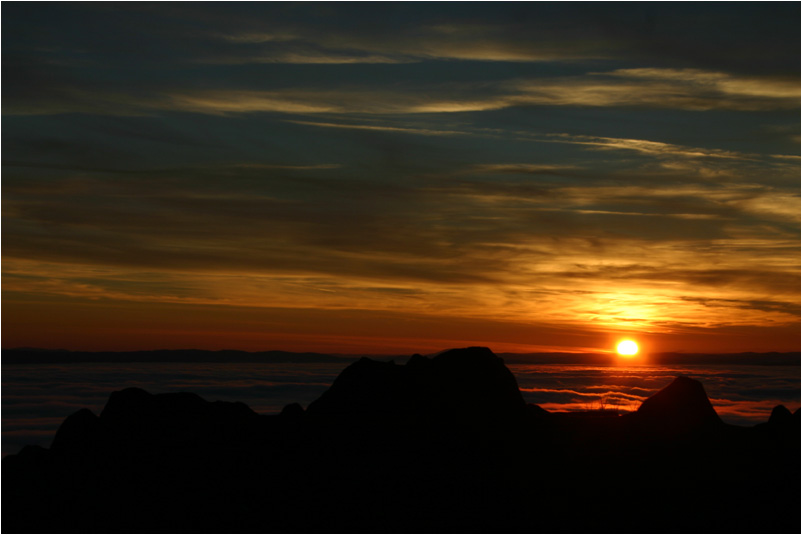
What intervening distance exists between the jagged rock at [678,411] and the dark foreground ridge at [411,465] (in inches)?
1.3

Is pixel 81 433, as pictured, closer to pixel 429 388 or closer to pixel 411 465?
pixel 411 465

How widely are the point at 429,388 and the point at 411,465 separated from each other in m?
2.16

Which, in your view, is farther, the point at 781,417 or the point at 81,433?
the point at 781,417

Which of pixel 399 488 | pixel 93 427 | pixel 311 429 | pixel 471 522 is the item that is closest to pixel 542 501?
pixel 471 522

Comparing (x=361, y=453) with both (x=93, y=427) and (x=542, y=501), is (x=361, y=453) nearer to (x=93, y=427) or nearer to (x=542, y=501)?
(x=542, y=501)

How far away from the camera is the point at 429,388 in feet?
54.5

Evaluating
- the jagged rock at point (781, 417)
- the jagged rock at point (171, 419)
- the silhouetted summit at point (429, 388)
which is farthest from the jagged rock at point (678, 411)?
the jagged rock at point (171, 419)

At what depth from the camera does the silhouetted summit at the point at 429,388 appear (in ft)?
53.3

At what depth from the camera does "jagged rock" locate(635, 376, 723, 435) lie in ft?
53.7

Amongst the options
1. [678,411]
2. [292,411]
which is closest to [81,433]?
[292,411]

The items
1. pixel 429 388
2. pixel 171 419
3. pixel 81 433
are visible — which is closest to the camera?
pixel 171 419

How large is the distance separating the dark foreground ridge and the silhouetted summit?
0.11 feet

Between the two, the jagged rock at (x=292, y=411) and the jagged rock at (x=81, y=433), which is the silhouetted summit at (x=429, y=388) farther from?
the jagged rock at (x=81, y=433)

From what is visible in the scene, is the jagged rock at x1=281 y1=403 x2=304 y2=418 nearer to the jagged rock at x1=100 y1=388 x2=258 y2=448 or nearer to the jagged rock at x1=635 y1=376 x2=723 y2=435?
the jagged rock at x1=100 y1=388 x2=258 y2=448
